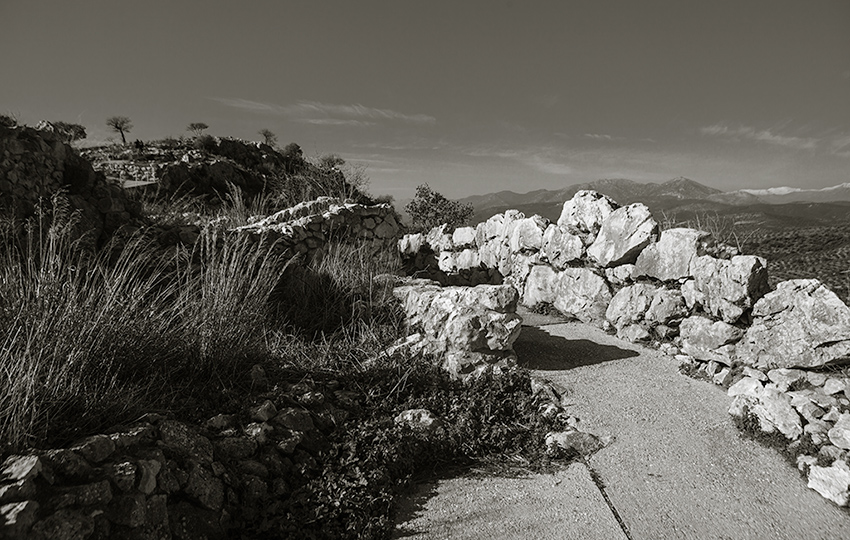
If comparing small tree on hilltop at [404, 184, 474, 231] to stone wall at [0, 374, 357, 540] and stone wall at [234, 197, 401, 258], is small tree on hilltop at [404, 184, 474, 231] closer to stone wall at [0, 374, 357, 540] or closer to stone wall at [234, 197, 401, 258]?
stone wall at [234, 197, 401, 258]

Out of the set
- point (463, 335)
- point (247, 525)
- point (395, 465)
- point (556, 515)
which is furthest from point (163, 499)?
point (463, 335)

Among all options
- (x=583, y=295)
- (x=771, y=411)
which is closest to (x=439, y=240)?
(x=583, y=295)

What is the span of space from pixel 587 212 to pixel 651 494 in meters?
6.19

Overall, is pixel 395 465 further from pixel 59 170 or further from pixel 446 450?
pixel 59 170

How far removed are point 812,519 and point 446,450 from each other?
2.68 meters

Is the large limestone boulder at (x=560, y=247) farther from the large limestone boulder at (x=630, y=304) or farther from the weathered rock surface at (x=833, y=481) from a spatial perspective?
the weathered rock surface at (x=833, y=481)

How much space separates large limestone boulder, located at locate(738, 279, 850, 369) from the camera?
4477 mm

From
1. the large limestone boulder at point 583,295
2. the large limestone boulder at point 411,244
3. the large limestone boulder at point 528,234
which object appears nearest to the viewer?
the large limestone boulder at point 583,295

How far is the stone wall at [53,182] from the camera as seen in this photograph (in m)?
5.29

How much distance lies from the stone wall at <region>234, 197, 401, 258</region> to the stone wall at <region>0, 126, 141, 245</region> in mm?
1805

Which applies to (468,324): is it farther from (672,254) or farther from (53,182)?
(53,182)

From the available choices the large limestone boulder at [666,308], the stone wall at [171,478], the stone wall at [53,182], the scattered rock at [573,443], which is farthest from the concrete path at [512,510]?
the stone wall at [53,182]

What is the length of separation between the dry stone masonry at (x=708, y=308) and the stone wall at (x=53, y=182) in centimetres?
463

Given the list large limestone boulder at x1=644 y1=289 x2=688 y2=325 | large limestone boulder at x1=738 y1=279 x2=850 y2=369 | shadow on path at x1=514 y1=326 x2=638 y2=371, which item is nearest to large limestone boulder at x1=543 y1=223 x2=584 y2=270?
large limestone boulder at x1=644 y1=289 x2=688 y2=325
